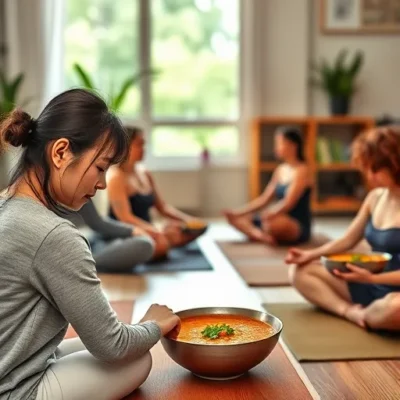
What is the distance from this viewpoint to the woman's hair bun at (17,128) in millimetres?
1533

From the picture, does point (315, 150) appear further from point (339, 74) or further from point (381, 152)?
point (381, 152)

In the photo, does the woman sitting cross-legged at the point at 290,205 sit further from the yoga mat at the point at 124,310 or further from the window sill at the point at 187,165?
the yoga mat at the point at 124,310

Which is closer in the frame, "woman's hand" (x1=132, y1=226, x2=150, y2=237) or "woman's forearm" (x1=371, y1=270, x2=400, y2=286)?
"woman's forearm" (x1=371, y1=270, x2=400, y2=286)

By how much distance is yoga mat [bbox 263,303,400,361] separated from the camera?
2264 millimetres

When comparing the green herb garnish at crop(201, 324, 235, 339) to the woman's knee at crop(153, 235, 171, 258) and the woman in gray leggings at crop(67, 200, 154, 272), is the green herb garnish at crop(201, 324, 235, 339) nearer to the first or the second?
the woman in gray leggings at crop(67, 200, 154, 272)

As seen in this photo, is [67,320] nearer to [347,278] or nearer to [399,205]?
[347,278]

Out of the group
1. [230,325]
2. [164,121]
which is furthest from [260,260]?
[164,121]

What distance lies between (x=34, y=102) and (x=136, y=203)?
2.24 meters

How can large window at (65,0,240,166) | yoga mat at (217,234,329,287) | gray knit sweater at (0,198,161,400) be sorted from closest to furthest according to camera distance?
gray knit sweater at (0,198,161,400), yoga mat at (217,234,329,287), large window at (65,0,240,166)

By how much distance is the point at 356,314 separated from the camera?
102 inches

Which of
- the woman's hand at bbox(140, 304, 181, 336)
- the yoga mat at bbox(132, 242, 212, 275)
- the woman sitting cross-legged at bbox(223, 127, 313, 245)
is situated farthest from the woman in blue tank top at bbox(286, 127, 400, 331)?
the woman sitting cross-legged at bbox(223, 127, 313, 245)

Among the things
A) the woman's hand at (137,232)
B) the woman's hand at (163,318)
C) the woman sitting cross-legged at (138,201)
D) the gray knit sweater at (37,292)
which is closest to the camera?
the gray knit sweater at (37,292)

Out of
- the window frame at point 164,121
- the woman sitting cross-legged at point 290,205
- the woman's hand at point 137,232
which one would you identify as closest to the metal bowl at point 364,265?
the woman's hand at point 137,232

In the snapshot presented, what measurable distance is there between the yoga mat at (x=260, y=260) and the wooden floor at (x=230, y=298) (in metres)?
0.07
